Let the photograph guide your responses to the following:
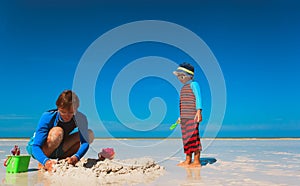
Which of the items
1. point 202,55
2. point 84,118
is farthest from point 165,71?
point 84,118

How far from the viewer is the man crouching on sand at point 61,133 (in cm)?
363

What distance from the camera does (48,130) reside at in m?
3.76

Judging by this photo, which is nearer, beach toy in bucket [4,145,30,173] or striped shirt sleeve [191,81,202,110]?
beach toy in bucket [4,145,30,173]

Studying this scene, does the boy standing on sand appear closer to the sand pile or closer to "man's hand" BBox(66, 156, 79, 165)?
the sand pile

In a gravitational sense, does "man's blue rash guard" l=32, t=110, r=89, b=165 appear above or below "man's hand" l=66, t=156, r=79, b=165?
above

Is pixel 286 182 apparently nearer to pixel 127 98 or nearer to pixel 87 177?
pixel 87 177

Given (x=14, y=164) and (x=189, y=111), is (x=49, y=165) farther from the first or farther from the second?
(x=189, y=111)

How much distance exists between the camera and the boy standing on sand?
14.8ft

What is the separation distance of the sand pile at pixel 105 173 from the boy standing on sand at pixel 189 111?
67 cm

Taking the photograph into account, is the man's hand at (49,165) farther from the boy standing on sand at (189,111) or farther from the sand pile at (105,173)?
the boy standing on sand at (189,111)

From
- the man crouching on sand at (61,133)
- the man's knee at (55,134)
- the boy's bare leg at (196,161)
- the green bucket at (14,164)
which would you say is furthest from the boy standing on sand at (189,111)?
the green bucket at (14,164)

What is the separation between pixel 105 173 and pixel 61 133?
724mm

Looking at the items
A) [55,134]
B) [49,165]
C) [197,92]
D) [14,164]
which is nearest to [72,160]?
[49,165]

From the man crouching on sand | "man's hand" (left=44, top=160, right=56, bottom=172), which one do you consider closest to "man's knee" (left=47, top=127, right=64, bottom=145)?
the man crouching on sand
